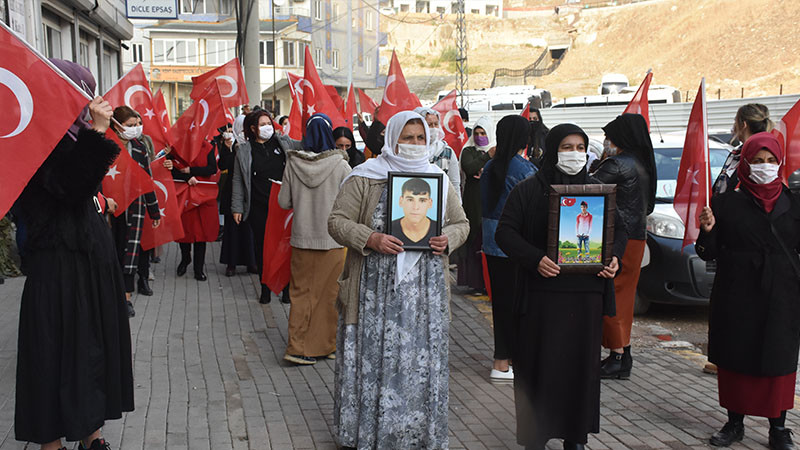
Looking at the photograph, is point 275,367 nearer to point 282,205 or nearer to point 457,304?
point 282,205

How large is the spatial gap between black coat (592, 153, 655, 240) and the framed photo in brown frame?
1493 mm

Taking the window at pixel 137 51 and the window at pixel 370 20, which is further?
the window at pixel 370 20

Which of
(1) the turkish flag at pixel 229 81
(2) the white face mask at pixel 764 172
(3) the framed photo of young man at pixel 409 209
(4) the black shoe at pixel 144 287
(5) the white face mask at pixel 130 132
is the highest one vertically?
(1) the turkish flag at pixel 229 81

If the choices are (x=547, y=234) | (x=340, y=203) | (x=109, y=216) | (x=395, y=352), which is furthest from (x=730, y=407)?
(x=109, y=216)

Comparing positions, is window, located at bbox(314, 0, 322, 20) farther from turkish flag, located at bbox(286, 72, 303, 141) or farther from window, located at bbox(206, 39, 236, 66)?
turkish flag, located at bbox(286, 72, 303, 141)

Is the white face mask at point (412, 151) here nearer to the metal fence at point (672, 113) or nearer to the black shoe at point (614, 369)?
the black shoe at point (614, 369)

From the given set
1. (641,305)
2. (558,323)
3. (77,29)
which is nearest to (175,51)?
(77,29)

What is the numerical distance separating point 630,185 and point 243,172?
4.34 metres

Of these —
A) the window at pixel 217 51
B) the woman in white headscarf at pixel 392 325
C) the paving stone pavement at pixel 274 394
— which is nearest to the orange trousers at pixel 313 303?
the paving stone pavement at pixel 274 394

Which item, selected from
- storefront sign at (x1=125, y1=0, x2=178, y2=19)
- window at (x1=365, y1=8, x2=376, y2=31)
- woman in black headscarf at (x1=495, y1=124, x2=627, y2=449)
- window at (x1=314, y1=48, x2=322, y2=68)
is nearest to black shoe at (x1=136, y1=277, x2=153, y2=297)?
woman in black headscarf at (x1=495, y1=124, x2=627, y2=449)

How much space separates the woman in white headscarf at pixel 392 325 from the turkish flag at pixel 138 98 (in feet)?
14.7

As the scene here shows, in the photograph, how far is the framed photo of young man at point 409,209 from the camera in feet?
14.0

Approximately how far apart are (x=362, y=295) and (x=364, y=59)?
62.1 metres

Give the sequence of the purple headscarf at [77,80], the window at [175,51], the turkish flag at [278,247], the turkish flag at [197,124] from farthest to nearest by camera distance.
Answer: the window at [175,51] → the turkish flag at [197,124] → the turkish flag at [278,247] → the purple headscarf at [77,80]
